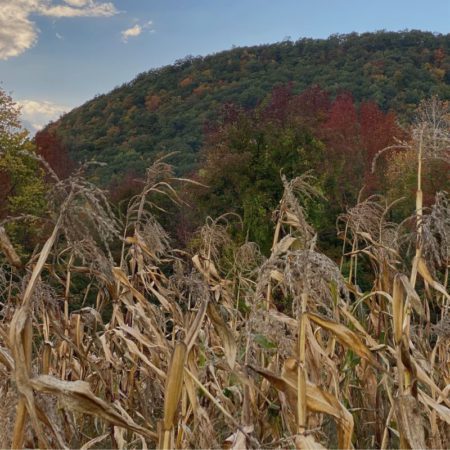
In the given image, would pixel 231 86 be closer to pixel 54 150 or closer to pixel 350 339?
pixel 54 150

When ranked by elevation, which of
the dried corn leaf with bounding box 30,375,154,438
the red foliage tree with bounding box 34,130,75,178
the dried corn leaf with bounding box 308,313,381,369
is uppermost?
the red foliage tree with bounding box 34,130,75,178

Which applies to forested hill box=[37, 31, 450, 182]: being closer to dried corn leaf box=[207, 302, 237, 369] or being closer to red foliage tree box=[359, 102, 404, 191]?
red foliage tree box=[359, 102, 404, 191]

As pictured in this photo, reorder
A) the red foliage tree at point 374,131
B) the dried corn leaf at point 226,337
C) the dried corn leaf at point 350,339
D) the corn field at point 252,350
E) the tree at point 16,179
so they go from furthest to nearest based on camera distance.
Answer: the red foliage tree at point 374,131 < the tree at point 16,179 < the dried corn leaf at point 226,337 < the dried corn leaf at point 350,339 < the corn field at point 252,350

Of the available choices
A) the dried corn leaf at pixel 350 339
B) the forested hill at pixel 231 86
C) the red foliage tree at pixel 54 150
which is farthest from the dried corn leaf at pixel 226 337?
the red foliage tree at pixel 54 150

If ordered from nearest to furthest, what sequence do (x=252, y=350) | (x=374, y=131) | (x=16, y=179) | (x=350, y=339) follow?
(x=350, y=339), (x=252, y=350), (x=16, y=179), (x=374, y=131)

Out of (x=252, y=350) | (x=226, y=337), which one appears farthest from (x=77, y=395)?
(x=252, y=350)

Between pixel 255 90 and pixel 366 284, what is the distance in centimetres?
5300

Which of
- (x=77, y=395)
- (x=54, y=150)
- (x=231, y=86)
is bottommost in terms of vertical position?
(x=77, y=395)

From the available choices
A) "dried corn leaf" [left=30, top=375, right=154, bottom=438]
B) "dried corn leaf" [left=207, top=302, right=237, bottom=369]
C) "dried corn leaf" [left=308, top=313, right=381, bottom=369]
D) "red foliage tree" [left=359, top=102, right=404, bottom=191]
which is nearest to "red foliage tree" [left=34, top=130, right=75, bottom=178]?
"red foliage tree" [left=359, top=102, right=404, bottom=191]

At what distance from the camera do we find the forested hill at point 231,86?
52656mm

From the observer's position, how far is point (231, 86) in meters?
68.6

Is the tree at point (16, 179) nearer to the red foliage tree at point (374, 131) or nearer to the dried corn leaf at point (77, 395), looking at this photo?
the red foliage tree at point (374, 131)

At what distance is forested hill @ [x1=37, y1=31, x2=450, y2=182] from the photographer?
52.7 metres

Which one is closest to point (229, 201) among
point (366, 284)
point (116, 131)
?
point (366, 284)
